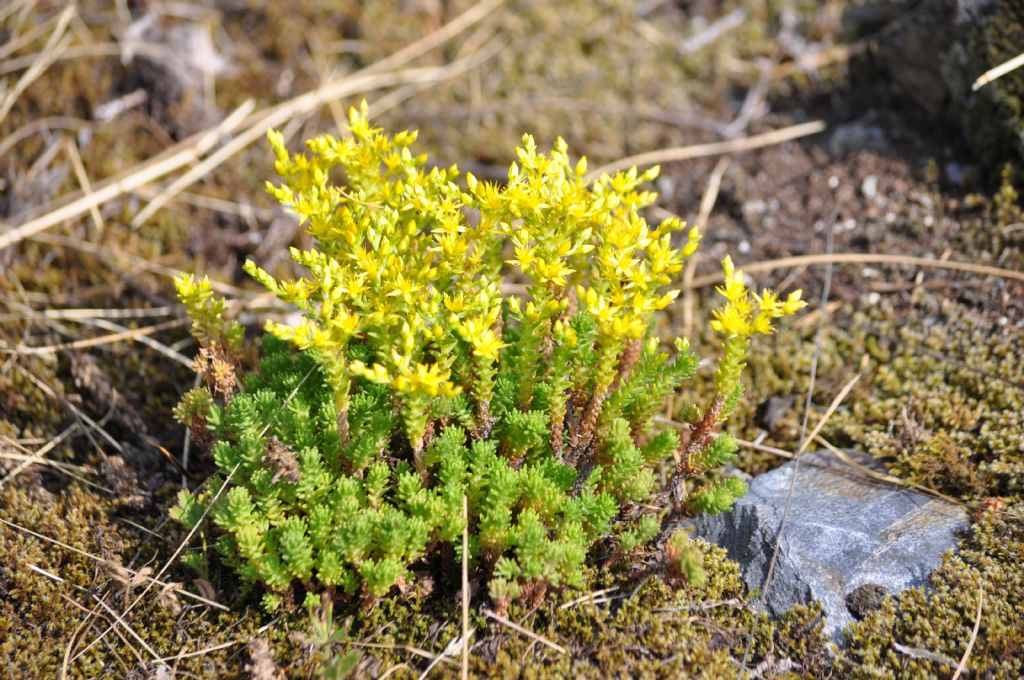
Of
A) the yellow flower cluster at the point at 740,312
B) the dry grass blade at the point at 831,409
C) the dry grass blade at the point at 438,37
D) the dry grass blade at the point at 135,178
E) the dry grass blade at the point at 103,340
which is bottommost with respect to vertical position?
the dry grass blade at the point at 831,409

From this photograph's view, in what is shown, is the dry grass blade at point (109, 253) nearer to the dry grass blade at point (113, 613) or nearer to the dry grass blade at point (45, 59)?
the dry grass blade at point (45, 59)

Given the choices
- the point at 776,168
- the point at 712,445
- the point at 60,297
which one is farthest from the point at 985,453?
the point at 60,297

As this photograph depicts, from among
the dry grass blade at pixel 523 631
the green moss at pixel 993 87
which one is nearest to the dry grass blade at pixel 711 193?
the green moss at pixel 993 87

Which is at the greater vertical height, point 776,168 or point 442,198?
point 442,198

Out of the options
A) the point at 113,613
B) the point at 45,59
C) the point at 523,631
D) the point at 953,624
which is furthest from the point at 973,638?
the point at 45,59

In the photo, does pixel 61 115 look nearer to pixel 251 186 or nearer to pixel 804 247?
pixel 251 186

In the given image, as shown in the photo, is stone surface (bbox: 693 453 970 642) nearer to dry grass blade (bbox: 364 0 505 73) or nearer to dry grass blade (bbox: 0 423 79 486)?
dry grass blade (bbox: 0 423 79 486)
